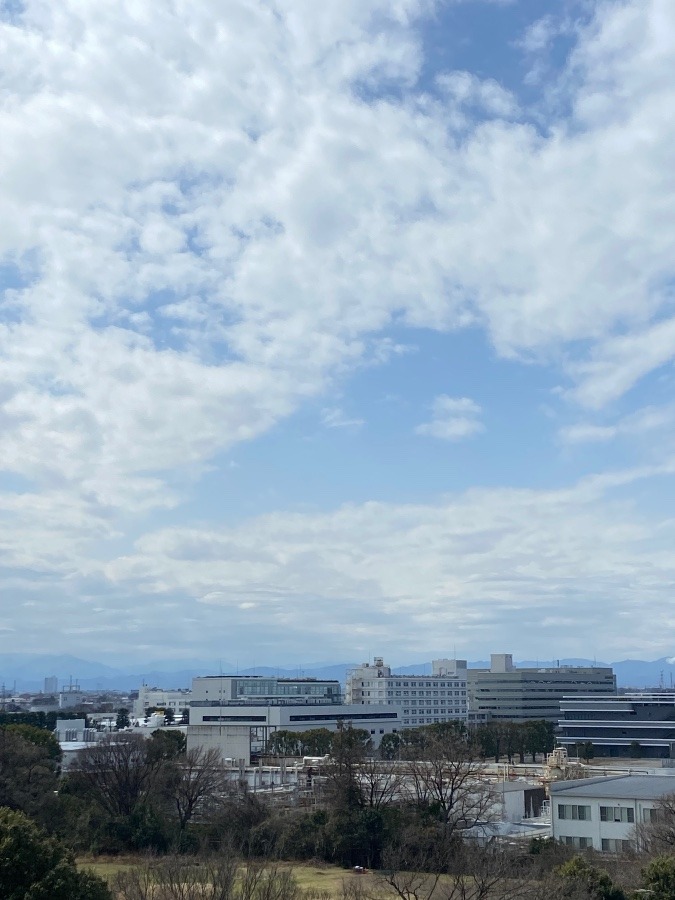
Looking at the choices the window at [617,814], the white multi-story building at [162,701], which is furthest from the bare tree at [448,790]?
the white multi-story building at [162,701]

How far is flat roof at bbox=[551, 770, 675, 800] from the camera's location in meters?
40.4

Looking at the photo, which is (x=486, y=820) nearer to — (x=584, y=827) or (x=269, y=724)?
(x=584, y=827)

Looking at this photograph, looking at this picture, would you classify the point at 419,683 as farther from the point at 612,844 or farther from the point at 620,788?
the point at 612,844

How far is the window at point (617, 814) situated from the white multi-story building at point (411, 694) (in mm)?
70099

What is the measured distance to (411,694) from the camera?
11538cm

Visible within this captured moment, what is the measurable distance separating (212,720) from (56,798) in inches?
2316

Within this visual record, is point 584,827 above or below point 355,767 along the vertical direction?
below

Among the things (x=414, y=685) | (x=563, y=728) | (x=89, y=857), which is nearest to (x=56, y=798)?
(x=89, y=857)

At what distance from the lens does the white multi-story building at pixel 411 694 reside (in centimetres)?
11338

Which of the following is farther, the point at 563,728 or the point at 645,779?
the point at 563,728

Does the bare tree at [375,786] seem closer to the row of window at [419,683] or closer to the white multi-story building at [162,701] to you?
the row of window at [419,683]

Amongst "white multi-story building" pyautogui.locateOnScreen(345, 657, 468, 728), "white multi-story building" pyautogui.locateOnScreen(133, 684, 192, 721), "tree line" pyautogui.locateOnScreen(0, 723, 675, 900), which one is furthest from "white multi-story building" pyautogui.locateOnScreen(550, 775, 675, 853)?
"white multi-story building" pyautogui.locateOnScreen(133, 684, 192, 721)

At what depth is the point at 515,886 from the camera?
856 inches

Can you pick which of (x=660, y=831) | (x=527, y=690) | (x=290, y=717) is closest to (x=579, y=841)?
(x=660, y=831)
